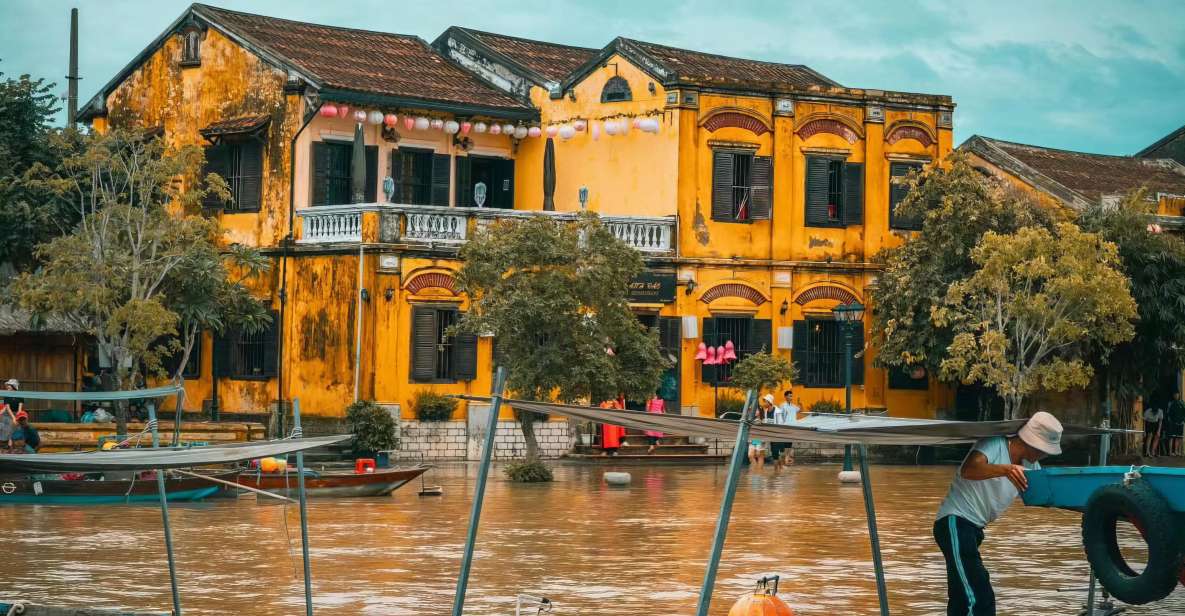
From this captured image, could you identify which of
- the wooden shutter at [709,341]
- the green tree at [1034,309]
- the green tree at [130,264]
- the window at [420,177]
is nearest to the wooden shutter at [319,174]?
the window at [420,177]

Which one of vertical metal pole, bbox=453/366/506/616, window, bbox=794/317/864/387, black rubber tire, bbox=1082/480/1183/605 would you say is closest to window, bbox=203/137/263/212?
window, bbox=794/317/864/387

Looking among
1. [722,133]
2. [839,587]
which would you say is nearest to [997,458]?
[839,587]

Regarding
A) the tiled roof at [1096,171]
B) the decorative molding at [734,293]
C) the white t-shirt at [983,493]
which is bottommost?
the white t-shirt at [983,493]

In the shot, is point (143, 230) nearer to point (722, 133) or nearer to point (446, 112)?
point (446, 112)

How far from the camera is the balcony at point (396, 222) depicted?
36094 mm

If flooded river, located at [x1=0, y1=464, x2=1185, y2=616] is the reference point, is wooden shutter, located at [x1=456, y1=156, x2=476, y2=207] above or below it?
above

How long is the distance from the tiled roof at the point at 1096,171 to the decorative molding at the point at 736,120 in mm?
7088

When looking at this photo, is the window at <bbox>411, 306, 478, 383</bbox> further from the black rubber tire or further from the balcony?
the black rubber tire

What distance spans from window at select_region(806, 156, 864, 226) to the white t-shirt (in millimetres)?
28248

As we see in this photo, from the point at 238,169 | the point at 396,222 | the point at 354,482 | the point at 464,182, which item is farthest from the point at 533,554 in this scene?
the point at 464,182

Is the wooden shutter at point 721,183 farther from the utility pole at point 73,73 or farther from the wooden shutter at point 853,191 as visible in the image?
the utility pole at point 73,73

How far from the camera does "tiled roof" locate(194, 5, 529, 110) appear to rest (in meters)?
38.7

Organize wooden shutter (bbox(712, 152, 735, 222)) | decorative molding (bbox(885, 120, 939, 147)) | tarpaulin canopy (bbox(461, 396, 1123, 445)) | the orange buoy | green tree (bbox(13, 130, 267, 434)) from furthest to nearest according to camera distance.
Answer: decorative molding (bbox(885, 120, 939, 147)), wooden shutter (bbox(712, 152, 735, 222)), green tree (bbox(13, 130, 267, 434)), the orange buoy, tarpaulin canopy (bbox(461, 396, 1123, 445))

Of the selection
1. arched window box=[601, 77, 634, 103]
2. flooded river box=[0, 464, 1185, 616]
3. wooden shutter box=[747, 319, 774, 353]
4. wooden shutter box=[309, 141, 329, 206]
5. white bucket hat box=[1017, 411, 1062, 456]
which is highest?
arched window box=[601, 77, 634, 103]
